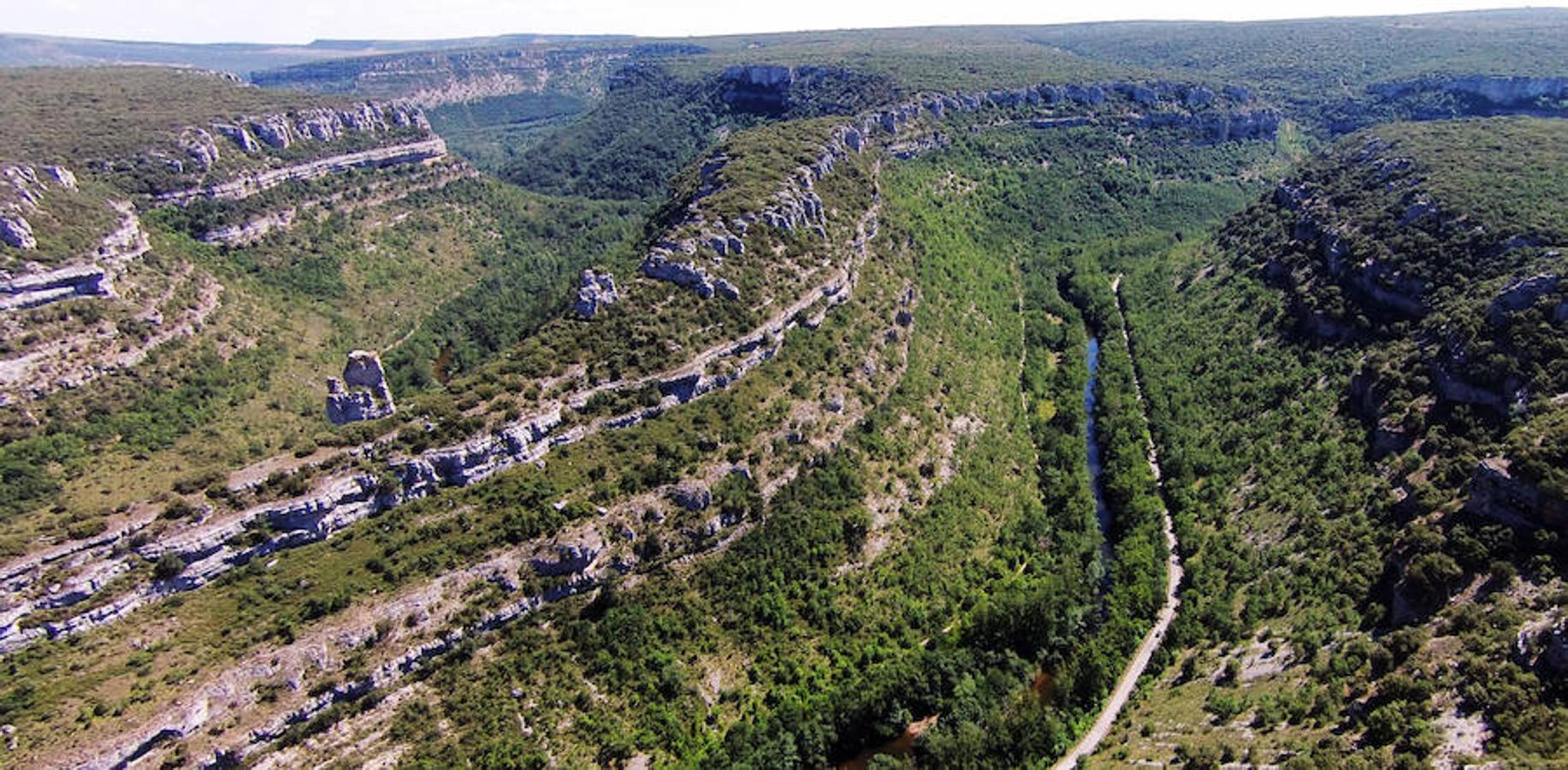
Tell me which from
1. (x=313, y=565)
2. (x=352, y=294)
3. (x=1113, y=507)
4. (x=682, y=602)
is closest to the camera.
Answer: (x=313, y=565)

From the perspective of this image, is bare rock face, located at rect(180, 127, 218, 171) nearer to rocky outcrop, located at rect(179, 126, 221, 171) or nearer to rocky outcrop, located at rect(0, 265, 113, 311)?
rocky outcrop, located at rect(179, 126, 221, 171)

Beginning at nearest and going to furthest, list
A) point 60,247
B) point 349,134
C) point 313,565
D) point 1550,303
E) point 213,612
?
point 213,612
point 313,565
point 1550,303
point 60,247
point 349,134

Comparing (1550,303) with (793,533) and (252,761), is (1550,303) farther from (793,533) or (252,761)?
(252,761)

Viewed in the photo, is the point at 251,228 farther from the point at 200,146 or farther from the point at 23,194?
the point at 23,194

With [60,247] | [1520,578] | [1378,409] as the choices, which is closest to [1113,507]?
[1378,409]

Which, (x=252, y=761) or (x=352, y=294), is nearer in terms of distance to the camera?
(x=252, y=761)

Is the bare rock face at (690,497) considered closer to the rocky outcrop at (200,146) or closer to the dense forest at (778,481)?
the dense forest at (778,481)

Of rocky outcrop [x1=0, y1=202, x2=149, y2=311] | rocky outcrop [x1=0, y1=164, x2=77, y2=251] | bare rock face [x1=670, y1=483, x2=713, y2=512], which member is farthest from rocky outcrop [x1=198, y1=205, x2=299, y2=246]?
bare rock face [x1=670, y1=483, x2=713, y2=512]

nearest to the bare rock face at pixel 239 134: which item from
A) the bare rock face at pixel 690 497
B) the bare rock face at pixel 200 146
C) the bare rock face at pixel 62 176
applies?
the bare rock face at pixel 200 146

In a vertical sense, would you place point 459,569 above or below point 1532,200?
below
